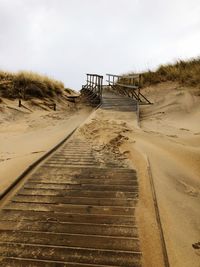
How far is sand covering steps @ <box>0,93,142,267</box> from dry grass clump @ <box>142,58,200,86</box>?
32.4ft

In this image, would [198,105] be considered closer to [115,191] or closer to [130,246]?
[115,191]

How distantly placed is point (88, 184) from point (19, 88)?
11000 millimetres

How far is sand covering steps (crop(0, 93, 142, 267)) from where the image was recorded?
10.0 ft

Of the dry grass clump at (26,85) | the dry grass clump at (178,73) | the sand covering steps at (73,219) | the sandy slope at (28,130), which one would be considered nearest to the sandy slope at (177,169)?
the sand covering steps at (73,219)

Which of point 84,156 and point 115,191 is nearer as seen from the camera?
point 115,191

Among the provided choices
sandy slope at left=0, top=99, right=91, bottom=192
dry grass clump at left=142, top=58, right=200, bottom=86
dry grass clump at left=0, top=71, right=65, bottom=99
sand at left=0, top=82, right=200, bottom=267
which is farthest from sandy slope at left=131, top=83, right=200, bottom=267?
dry grass clump at left=0, top=71, right=65, bottom=99

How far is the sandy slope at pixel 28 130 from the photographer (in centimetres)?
585

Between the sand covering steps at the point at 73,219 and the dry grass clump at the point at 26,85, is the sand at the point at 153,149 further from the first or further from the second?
the dry grass clump at the point at 26,85

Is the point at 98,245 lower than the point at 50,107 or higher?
lower

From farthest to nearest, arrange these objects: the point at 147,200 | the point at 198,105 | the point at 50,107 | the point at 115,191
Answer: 1. the point at 50,107
2. the point at 198,105
3. the point at 115,191
4. the point at 147,200

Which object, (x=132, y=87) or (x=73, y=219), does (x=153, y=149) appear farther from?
(x=132, y=87)

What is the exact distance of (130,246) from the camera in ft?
10.4

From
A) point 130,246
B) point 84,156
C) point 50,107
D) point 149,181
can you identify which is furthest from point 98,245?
point 50,107

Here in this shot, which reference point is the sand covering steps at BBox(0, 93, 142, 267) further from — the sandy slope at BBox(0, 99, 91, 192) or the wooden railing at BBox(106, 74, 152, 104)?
the wooden railing at BBox(106, 74, 152, 104)
